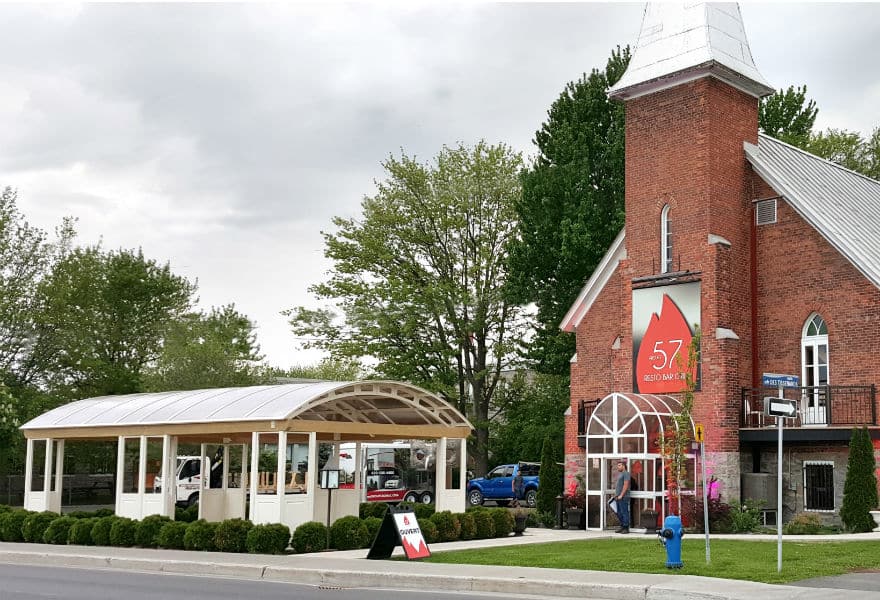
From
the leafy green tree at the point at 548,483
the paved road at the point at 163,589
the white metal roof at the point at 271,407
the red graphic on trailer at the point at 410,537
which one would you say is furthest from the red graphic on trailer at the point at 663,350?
the paved road at the point at 163,589

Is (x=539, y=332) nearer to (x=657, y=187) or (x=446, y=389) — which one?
(x=446, y=389)

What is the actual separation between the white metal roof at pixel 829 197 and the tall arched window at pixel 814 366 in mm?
2125

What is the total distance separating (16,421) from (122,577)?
23834 millimetres

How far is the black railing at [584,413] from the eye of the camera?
33.2 m

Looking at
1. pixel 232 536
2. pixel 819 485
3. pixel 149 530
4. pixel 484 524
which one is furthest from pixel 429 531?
pixel 819 485

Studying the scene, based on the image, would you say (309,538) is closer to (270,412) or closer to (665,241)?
(270,412)

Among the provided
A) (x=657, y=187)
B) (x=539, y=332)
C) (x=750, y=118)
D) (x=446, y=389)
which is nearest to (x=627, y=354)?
(x=657, y=187)

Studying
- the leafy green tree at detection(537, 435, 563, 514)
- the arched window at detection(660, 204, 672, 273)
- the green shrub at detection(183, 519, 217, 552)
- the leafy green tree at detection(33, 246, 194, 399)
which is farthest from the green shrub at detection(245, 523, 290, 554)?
the leafy green tree at detection(33, 246, 194, 399)

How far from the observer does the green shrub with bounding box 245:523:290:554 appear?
21781 millimetres

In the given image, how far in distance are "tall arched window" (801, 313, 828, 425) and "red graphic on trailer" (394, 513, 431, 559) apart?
12.8 m

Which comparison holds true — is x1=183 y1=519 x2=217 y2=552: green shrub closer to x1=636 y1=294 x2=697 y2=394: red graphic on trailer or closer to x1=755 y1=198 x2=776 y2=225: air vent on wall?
x1=636 y1=294 x2=697 y2=394: red graphic on trailer

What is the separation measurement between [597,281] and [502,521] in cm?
1044

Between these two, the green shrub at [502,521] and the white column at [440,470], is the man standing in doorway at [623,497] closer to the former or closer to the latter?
the green shrub at [502,521]

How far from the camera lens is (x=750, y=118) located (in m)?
31.1
